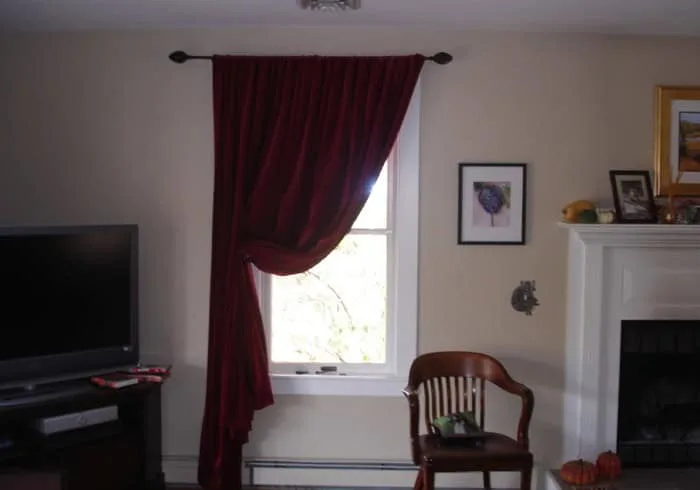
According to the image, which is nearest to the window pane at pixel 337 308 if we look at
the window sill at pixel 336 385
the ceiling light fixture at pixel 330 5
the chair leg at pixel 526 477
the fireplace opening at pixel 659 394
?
the window sill at pixel 336 385

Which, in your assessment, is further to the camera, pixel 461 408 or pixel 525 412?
pixel 461 408

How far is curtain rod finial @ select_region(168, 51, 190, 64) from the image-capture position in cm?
325

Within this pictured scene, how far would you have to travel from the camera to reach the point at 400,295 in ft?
11.0

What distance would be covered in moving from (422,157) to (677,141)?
1309 mm

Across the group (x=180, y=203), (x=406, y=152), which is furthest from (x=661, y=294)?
(x=180, y=203)

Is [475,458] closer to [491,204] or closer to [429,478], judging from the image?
[429,478]

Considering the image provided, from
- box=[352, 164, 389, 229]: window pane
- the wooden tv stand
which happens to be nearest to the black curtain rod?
box=[352, 164, 389, 229]: window pane

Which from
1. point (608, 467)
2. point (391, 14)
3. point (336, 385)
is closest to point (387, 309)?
point (336, 385)

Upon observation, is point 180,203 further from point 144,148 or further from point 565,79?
point 565,79

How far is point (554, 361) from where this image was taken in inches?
132

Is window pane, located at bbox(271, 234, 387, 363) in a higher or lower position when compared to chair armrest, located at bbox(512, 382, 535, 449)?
higher

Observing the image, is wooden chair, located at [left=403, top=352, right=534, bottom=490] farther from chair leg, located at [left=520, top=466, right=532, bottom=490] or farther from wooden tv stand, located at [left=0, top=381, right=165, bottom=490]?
wooden tv stand, located at [left=0, top=381, right=165, bottom=490]

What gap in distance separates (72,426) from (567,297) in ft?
8.12

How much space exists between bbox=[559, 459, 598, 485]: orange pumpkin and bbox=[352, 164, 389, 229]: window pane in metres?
1.52
